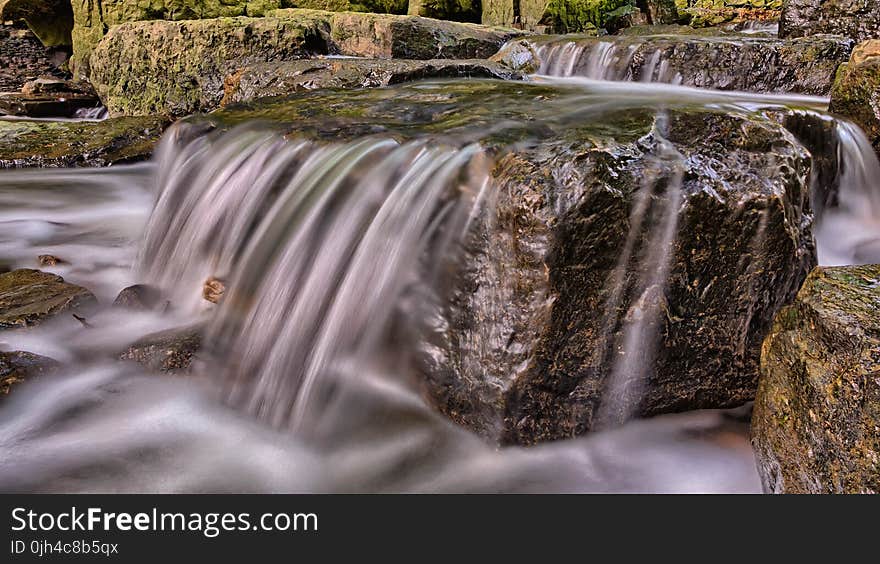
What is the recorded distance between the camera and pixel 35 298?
3.59 metres

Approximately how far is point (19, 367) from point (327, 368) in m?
1.39

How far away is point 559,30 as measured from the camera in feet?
43.1

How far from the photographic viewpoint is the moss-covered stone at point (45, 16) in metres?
16.0

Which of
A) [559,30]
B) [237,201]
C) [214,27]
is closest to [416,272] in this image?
[237,201]

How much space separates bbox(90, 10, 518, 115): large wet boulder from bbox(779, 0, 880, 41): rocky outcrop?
12.1 feet

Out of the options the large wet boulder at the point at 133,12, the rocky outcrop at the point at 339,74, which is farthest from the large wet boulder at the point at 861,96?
the large wet boulder at the point at 133,12

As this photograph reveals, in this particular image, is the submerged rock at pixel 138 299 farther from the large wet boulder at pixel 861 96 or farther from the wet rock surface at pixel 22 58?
the wet rock surface at pixel 22 58

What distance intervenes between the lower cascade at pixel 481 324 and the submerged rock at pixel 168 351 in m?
0.01

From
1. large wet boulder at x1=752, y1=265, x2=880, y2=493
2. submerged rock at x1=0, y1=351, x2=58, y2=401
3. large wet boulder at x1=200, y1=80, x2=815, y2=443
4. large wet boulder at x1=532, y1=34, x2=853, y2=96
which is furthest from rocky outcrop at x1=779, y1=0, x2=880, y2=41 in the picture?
submerged rock at x1=0, y1=351, x2=58, y2=401

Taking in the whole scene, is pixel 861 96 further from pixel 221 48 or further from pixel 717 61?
pixel 221 48

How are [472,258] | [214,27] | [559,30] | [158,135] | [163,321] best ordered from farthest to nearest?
[559,30], [214,27], [158,135], [163,321], [472,258]

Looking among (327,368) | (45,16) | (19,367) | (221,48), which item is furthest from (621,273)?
(45,16)

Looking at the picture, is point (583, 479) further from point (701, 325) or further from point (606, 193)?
point (606, 193)
